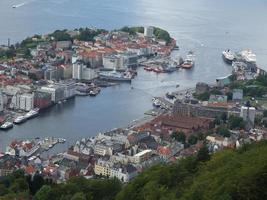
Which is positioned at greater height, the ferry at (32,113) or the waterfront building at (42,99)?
the waterfront building at (42,99)

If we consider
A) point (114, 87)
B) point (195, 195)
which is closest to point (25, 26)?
point (114, 87)

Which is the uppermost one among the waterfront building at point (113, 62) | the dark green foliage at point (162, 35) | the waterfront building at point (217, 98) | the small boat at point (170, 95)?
the dark green foliage at point (162, 35)

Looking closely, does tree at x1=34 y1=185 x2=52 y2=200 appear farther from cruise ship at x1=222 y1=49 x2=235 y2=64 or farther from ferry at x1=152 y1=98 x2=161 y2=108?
cruise ship at x1=222 y1=49 x2=235 y2=64

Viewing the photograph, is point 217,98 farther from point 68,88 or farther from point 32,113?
point 32,113

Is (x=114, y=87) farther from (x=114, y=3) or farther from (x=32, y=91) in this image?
(x=114, y=3)

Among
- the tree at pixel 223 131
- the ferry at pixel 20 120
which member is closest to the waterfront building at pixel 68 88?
the ferry at pixel 20 120

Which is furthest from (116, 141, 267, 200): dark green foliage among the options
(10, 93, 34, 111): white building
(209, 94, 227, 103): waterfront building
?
(209, 94, 227, 103): waterfront building

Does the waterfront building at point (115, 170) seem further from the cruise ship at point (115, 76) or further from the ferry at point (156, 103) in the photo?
the cruise ship at point (115, 76)
